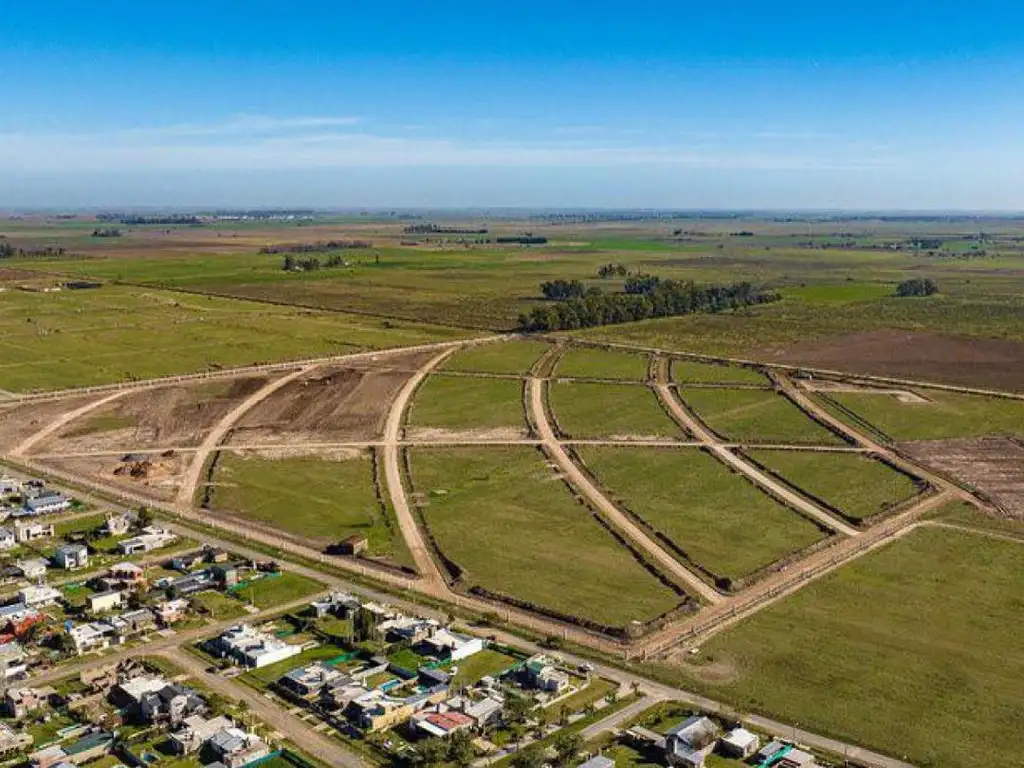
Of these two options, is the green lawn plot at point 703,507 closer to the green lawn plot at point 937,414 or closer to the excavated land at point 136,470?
the green lawn plot at point 937,414

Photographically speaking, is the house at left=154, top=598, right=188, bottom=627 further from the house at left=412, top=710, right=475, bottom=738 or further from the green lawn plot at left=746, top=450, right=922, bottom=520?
the green lawn plot at left=746, top=450, right=922, bottom=520

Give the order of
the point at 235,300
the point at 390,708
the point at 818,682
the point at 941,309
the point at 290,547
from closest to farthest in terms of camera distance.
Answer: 1. the point at 390,708
2. the point at 818,682
3. the point at 290,547
4. the point at 941,309
5. the point at 235,300

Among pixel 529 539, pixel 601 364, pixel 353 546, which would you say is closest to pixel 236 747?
pixel 353 546

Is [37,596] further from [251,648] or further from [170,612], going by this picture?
[251,648]

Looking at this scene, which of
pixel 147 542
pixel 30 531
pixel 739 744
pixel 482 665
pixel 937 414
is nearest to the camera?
pixel 739 744

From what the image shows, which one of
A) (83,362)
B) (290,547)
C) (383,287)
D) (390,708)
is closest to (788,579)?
(390,708)

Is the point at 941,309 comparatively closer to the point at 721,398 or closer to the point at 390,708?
the point at 721,398
